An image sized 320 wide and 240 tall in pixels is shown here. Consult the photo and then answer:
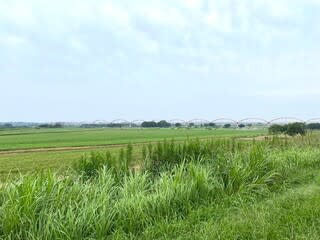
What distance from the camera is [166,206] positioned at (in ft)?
18.6

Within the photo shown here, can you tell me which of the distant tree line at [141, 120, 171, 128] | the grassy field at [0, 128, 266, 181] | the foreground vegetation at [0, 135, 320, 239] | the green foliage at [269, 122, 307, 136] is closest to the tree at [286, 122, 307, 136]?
the green foliage at [269, 122, 307, 136]

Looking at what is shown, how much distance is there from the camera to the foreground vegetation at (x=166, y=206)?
456cm

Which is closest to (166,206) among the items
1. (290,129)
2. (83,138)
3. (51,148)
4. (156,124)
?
(290,129)

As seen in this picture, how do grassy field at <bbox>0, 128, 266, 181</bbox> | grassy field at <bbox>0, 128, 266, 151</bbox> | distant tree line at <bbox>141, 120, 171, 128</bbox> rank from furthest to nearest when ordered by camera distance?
distant tree line at <bbox>141, 120, 171, 128</bbox>, grassy field at <bbox>0, 128, 266, 151</bbox>, grassy field at <bbox>0, 128, 266, 181</bbox>

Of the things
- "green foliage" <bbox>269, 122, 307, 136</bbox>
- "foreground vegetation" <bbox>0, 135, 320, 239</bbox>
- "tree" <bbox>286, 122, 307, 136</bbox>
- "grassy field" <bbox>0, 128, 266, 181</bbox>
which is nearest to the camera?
"foreground vegetation" <bbox>0, 135, 320, 239</bbox>

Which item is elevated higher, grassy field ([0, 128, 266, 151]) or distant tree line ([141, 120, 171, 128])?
distant tree line ([141, 120, 171, 128])

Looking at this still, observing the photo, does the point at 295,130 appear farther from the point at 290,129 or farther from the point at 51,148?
the point at 51,148

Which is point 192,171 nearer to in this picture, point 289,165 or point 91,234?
point 91,234

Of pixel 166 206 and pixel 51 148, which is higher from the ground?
pixel 166 206

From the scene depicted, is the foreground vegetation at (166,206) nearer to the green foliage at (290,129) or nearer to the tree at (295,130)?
the green foliage at (290,129)

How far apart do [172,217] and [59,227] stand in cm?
160

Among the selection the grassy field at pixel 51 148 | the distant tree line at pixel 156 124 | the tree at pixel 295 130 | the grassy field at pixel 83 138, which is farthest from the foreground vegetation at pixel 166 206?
the distant tree line at pixel 156 124

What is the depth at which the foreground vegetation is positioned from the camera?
456 centimetres

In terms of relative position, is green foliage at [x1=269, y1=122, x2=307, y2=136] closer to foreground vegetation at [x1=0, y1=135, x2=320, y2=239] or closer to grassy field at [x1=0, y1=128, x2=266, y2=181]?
grassy field at [x1=0, y1=128, x2=266, y2=181]
